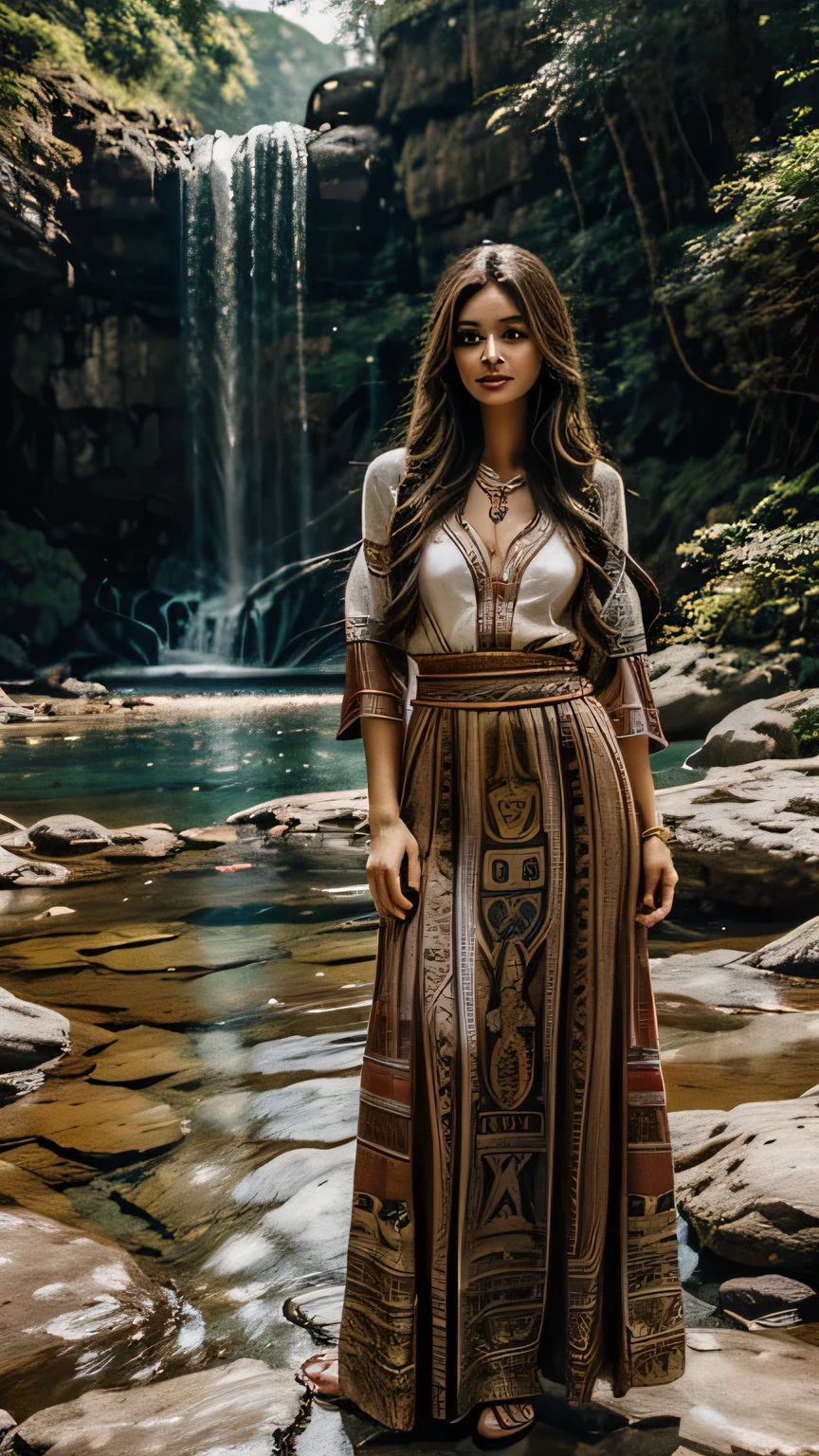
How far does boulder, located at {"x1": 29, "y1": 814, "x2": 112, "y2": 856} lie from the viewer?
235 inches

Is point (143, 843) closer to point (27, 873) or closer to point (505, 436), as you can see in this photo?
point (27, 873)

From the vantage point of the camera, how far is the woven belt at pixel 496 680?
4.99 ft

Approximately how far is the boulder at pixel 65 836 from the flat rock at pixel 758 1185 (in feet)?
14.0

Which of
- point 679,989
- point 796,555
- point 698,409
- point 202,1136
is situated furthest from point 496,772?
point 698,409

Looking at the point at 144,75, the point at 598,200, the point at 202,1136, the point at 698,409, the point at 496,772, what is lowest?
the point at 202,1136

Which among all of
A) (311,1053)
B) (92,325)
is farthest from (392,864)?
(92,325)

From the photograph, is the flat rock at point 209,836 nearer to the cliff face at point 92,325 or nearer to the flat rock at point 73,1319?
the flat rock at point 73,1319

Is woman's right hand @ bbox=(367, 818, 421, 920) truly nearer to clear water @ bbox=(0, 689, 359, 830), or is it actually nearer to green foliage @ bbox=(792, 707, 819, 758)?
clear water @ bbox=(0, 689, 359, 830)

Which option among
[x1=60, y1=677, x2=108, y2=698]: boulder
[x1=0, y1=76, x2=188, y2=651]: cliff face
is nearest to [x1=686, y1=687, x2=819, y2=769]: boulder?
[x1=60, y1=677, x2=108, y2=698]: boulder

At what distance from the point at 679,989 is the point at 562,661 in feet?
7.86

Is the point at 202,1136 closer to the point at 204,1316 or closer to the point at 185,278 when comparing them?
the point at 204,1316

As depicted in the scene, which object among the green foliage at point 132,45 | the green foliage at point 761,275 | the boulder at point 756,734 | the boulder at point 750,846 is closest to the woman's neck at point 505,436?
the boulder at point 750,846

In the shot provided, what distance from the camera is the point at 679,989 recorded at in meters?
3.67

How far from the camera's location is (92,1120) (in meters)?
2.95
